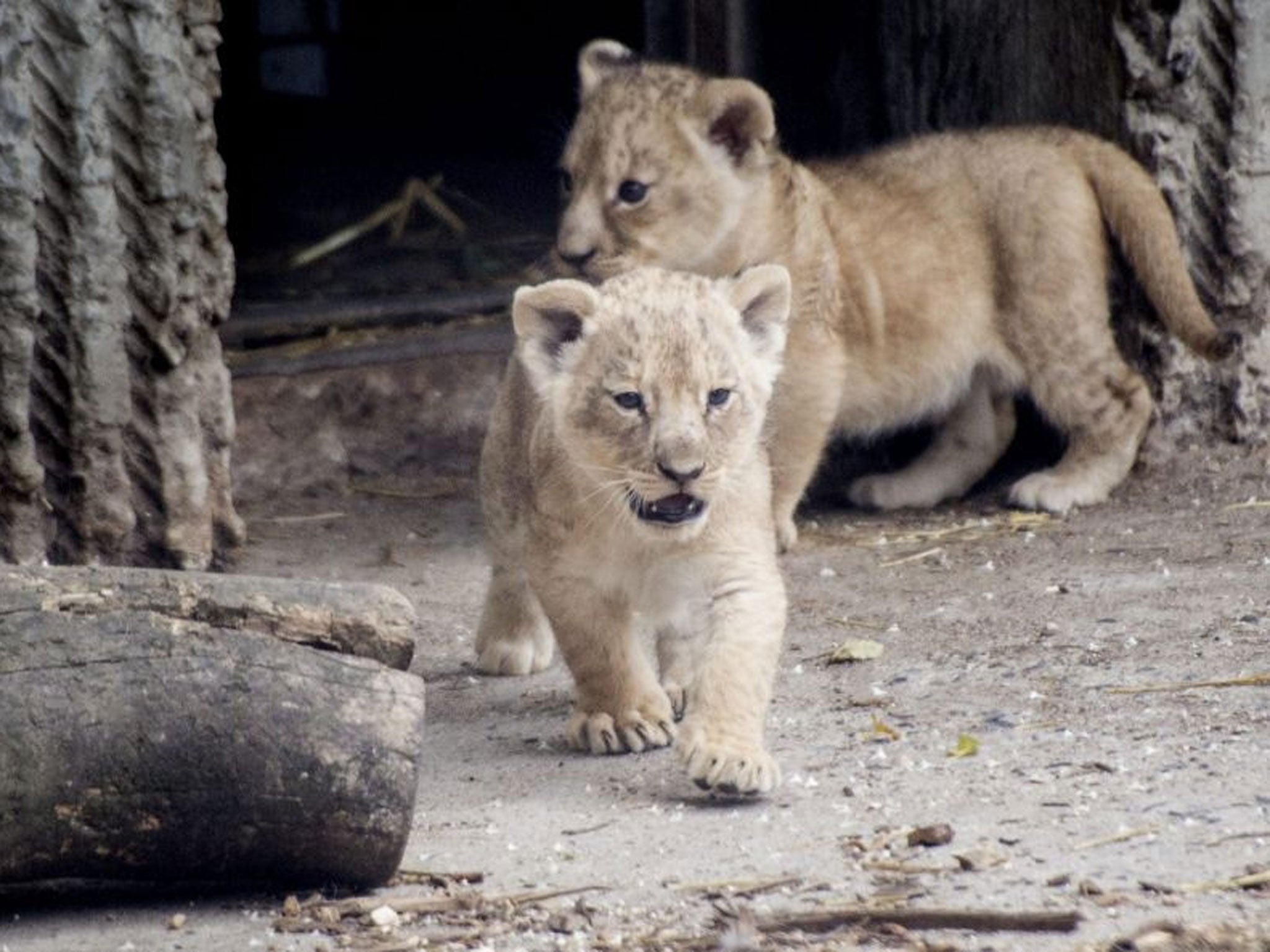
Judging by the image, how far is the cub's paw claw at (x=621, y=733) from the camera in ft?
15.5

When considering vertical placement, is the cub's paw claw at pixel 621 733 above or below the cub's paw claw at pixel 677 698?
above

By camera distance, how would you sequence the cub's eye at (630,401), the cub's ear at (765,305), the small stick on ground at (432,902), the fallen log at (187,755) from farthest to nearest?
1. the cub's ear at (765,305)
2. the cub's eye at (630,401)
3. the small stick on ground at (432,902)
4. the fallen log at (187,755)

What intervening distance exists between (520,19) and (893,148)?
13.4ft

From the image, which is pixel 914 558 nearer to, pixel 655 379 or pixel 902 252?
pixel 902 252

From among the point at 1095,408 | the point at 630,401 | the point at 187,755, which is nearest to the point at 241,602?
the point at 187,755

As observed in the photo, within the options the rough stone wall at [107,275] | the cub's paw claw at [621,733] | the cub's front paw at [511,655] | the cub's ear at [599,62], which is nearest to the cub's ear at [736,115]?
the cub's ear at [599,62]

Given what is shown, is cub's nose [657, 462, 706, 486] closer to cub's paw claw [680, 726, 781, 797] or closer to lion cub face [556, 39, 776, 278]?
cub's paw claw [680, 726, 781, 797]

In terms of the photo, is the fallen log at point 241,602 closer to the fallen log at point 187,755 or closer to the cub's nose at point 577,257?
the fallen log at point 187,755

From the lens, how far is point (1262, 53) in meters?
7.06

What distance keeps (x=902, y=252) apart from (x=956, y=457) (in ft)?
2.50

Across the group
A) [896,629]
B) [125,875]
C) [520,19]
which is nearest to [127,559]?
[896,629]

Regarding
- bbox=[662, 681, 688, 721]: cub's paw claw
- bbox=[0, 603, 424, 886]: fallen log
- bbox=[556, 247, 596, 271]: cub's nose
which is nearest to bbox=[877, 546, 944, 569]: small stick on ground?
bbox=[556, 247, 596, 271]: cub's nose

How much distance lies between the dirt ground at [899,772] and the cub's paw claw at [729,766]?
0.15 feet

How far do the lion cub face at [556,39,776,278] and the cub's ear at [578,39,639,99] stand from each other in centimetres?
19
